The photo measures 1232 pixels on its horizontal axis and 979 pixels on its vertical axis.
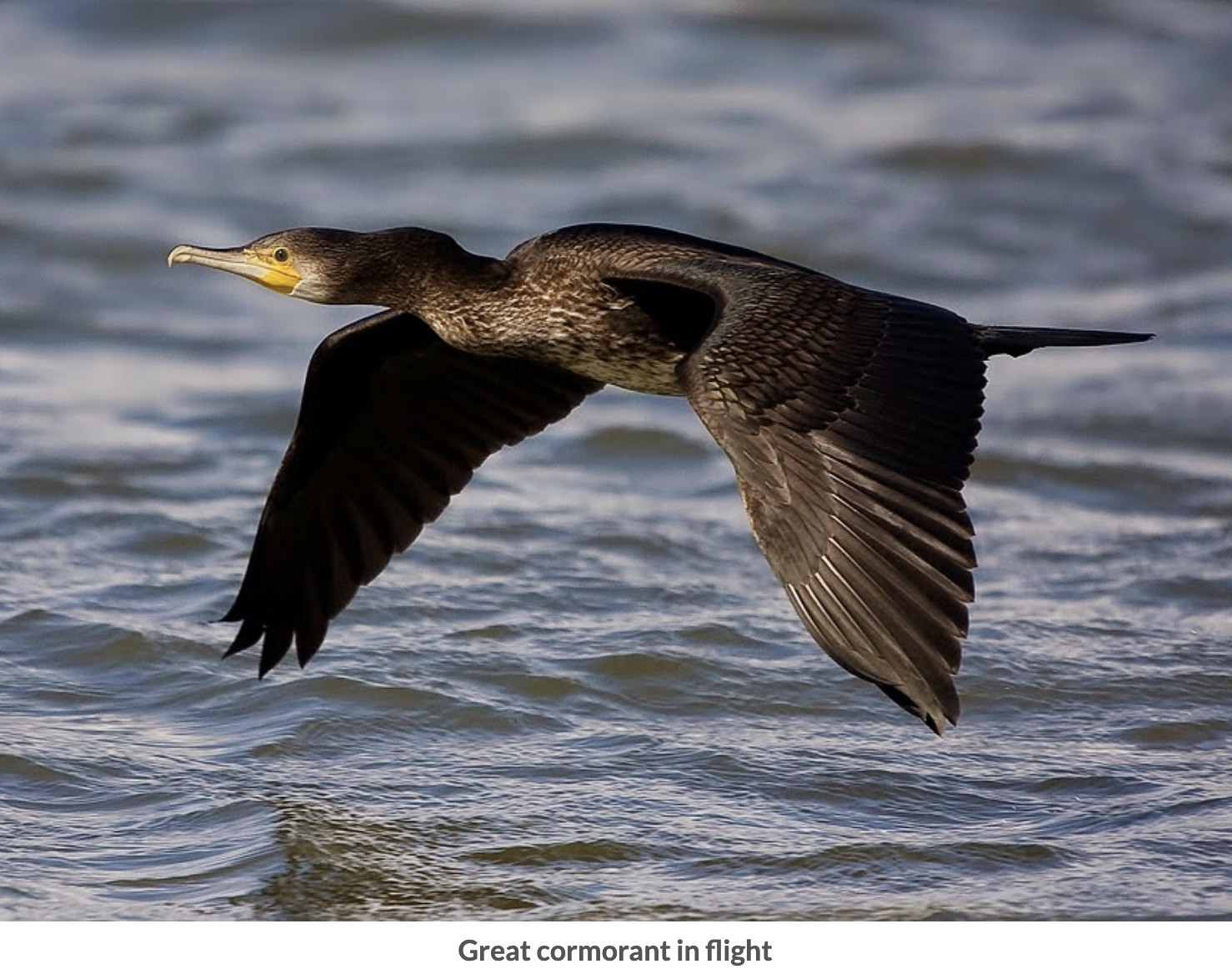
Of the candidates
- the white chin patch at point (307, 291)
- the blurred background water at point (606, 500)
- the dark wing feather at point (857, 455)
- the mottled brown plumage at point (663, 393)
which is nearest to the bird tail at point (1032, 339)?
the mottled brown plumage at point (663, 393)

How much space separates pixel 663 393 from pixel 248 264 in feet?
4.33

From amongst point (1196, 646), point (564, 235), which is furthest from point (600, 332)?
point (1196, 646)

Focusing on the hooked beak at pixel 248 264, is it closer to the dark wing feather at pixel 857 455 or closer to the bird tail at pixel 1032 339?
the dark wing feather at pixel 857 455

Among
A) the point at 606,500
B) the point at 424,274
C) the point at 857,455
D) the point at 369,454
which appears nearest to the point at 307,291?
the point at 424,274

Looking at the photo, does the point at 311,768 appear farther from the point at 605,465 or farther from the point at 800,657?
the point at 605,465

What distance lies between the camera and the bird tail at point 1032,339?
6277 mm

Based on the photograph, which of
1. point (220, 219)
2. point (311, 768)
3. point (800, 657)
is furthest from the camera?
point (220, 219)

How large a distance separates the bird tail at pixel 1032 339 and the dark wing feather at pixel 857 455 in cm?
17

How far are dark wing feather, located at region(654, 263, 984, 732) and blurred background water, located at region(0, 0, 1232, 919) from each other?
35.1 inches

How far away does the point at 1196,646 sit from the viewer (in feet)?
24.9

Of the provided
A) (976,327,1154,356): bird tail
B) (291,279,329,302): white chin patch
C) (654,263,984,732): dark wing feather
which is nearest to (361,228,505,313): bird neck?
(291,279,329,302): white chin patch

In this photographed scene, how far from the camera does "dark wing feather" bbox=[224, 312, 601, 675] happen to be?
704 cm
